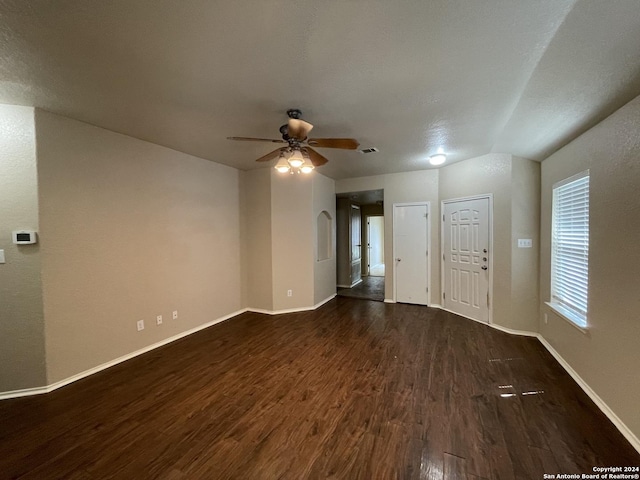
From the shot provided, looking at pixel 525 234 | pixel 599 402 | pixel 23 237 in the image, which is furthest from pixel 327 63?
pixel 525 234

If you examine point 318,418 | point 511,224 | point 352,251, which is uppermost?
point 511,224

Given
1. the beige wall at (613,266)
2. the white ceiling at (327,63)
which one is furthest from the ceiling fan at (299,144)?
the beige wall at (613,266)

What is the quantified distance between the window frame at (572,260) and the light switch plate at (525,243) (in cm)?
38

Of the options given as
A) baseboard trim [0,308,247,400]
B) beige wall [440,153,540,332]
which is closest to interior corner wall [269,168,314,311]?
baseboard trim [0,308,247,400]

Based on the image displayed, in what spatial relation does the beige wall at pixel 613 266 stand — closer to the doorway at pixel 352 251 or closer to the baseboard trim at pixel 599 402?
the baseboard trim at pixel 599 402

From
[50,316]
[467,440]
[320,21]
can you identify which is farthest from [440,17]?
[50,316]

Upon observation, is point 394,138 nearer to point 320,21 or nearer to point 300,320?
point 320,21

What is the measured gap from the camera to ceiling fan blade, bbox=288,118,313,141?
2.08m

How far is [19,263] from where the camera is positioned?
229 centimetres

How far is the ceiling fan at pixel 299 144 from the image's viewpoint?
2168mm

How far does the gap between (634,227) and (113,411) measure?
169 inches

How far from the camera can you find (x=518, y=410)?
80.7 inches

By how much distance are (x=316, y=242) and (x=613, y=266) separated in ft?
12.4

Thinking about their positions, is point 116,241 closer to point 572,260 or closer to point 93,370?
point 93,370
